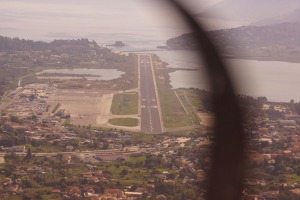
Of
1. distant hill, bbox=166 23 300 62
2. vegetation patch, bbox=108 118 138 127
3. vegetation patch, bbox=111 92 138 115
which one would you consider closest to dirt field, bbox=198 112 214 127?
vegetation patch, bbox=108 118 138 127

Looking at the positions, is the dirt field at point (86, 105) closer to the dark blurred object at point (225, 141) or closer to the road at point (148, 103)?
the road at point (148, 103)

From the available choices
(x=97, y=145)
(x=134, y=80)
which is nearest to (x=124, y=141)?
(x=97, y=145)

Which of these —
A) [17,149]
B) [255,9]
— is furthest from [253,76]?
[255,9]

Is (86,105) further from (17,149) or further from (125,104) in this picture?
(17,149)

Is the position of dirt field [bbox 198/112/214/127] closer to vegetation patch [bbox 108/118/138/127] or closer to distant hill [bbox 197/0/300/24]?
vegetation patch [bbox 108/118/138/127]

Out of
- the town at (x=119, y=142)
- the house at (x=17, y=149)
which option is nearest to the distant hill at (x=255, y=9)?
the town at (x=119, y=142)

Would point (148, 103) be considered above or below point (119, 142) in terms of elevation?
above

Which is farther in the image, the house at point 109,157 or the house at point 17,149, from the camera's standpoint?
the house at point 17,149
